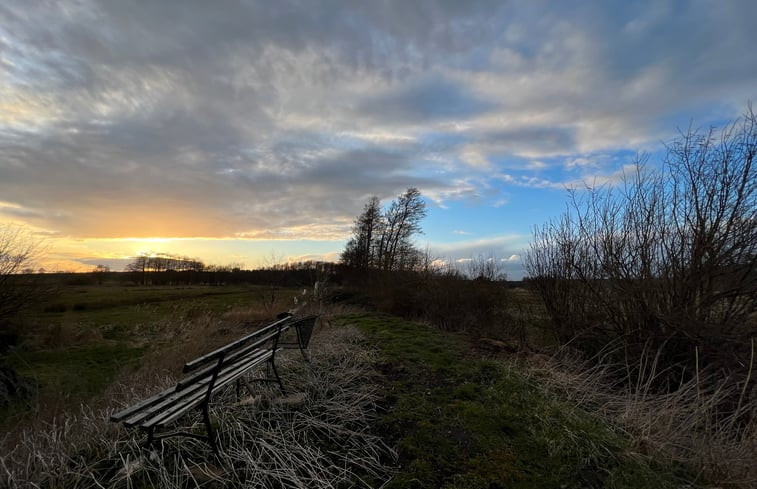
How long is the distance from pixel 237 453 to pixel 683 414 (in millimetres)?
4528

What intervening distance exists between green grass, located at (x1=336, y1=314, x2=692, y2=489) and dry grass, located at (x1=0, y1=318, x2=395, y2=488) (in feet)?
1.03

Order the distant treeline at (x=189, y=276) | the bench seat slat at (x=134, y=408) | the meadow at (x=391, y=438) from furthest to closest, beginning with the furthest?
the distant treeline at (x=189, y=276)
the meadow at (x=391, y=438)
the bench seat slat at (x=134, y=408)

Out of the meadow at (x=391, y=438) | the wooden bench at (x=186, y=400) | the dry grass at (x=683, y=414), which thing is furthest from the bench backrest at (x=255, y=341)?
the dry grass at (x=683, y=414)

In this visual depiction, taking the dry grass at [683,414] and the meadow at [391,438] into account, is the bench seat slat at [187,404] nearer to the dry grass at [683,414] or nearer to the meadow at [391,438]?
the meadow at [391,438]

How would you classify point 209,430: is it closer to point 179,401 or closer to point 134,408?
point 179,401

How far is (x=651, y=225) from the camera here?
245 inches

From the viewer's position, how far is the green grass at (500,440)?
299 centimetres

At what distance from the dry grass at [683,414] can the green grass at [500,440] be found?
0.76 feet

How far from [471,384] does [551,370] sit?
1.44 m

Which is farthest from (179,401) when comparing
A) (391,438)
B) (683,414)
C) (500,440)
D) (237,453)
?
(683,414)

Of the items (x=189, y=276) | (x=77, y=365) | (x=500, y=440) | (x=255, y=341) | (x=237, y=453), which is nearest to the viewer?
(x=237, y=453)

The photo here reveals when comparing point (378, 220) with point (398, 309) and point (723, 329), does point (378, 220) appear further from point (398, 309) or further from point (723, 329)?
point (723, 329)

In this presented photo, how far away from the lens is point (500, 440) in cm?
361

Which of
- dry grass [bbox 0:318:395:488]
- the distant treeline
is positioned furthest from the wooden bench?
the distant treeline
